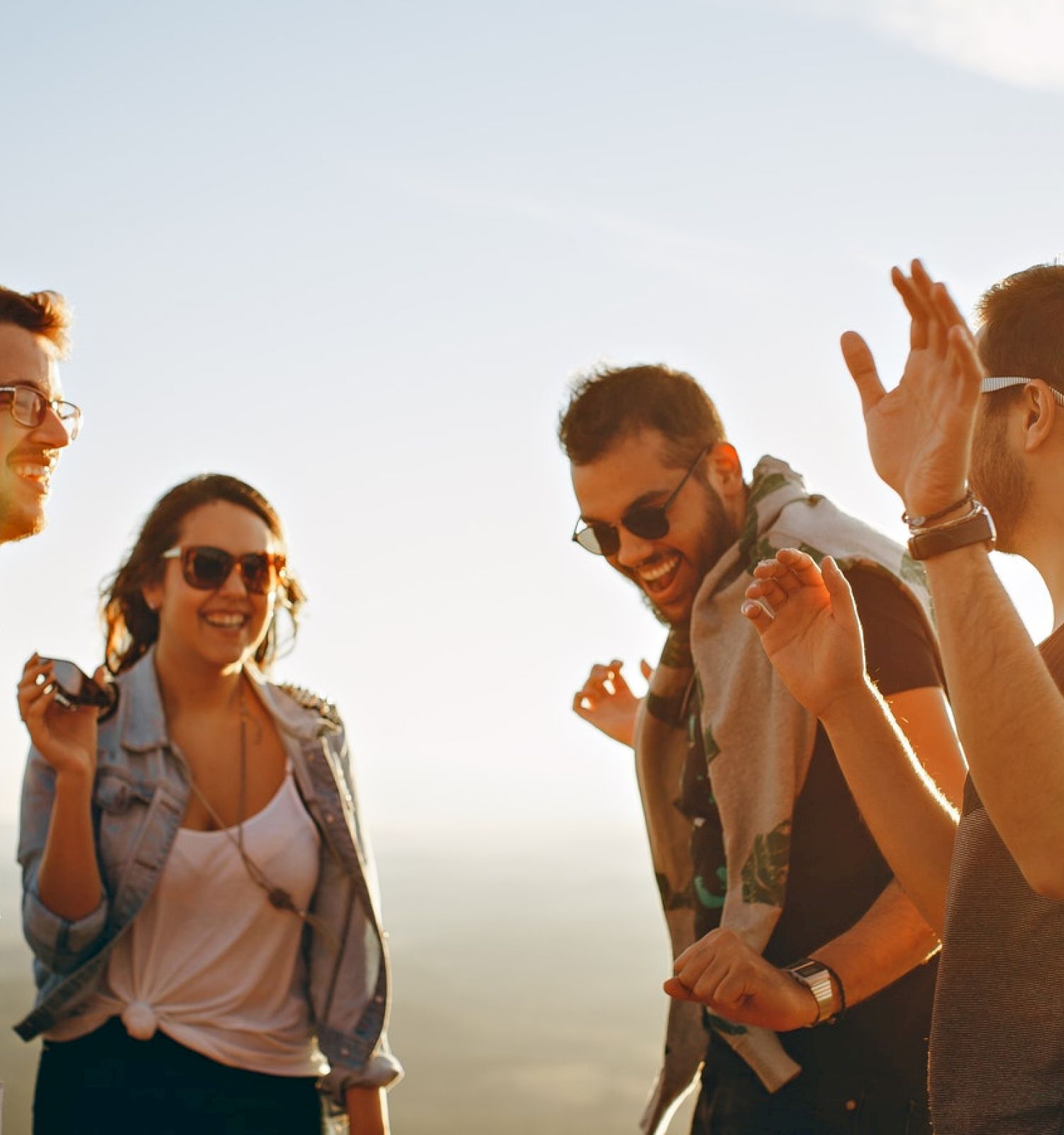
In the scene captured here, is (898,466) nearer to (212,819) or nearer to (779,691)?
(779,691)

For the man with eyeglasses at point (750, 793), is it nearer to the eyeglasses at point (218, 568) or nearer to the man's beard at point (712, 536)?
the man's beard at point (712, 536)

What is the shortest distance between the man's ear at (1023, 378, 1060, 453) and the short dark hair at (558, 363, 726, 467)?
158 cm

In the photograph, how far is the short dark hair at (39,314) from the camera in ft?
10.9

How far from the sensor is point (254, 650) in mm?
4574

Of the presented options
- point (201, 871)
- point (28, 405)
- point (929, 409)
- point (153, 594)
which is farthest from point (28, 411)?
point (929, 409)

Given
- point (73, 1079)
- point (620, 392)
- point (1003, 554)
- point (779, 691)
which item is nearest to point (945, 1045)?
point (1003, 554)

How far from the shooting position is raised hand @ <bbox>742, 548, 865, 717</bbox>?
2.35 metres

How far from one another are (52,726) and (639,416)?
1.87 metres

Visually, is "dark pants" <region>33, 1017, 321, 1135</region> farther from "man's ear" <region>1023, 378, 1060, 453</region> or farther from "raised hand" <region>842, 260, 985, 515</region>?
"man's ear" <region>1023, 378, 1060, 453</region>

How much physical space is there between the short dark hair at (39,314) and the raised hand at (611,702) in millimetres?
1895

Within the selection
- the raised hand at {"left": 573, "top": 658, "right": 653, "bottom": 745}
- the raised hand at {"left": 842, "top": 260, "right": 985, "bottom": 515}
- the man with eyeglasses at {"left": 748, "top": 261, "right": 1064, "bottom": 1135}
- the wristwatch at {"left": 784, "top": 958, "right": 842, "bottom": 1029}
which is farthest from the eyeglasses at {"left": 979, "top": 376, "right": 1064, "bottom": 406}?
the raised hand at {"left": 573, "top": 658, "right": 653, "bottom": 745}

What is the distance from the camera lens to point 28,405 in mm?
3217

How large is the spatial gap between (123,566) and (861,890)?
9.02 ft

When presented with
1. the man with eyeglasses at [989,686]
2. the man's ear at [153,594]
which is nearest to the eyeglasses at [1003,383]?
the man with eyeglasses at [989,686]
